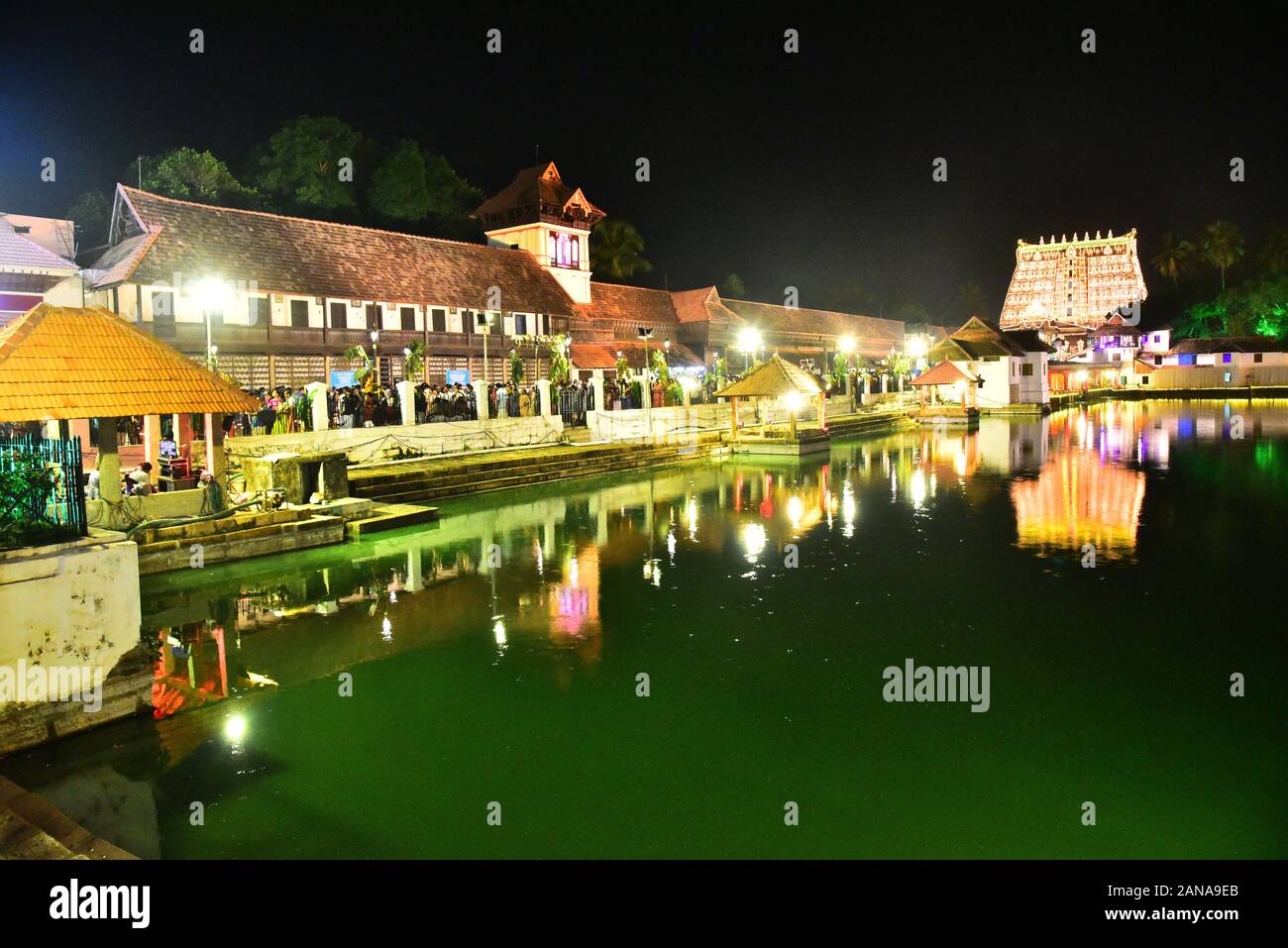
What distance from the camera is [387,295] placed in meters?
28.4

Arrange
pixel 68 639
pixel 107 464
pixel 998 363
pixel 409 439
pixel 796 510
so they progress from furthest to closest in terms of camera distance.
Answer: pixel 998 363
pixel 409 439
pixel 796 510
pixel 107 464
pixel 68 639

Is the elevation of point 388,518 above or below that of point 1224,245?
below

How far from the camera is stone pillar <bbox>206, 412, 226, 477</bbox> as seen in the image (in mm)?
11281

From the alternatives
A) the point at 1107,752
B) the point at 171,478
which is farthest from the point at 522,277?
the point at 1107,752

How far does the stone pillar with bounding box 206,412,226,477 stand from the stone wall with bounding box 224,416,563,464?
233 cm

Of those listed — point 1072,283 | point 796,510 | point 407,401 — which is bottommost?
point 796,510

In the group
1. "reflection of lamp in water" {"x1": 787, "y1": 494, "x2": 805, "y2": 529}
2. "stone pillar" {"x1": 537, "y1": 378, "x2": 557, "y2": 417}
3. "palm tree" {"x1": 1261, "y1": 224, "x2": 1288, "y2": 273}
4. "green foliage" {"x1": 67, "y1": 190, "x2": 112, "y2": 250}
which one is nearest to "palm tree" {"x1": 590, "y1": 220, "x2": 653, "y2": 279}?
"green foliage" {"x1": 67, "y1": 190, "x2": 112, "y2": 250}

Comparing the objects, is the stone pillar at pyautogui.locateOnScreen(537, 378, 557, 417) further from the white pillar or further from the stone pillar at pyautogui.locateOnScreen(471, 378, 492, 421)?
the white pillar

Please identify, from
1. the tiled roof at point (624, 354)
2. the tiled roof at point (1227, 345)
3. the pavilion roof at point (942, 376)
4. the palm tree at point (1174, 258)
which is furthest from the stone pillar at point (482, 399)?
the palm tree at point (1174, 258)

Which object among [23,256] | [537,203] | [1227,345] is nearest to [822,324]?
[537,203]

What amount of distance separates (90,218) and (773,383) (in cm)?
A: 2913

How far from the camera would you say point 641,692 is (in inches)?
261

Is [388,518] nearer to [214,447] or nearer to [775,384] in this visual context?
[214,447]
